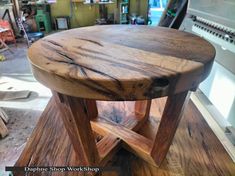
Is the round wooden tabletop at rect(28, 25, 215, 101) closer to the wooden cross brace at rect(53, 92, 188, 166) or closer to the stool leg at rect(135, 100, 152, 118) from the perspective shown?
the wooden cross brace at rect(53, 92, 188, 166)

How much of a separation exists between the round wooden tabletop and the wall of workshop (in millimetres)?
3801

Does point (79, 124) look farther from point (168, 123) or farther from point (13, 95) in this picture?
point (13, 95)

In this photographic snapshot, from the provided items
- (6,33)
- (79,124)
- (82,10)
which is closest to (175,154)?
(79,124)

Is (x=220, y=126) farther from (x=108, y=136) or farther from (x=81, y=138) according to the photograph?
(x=81, y=138)

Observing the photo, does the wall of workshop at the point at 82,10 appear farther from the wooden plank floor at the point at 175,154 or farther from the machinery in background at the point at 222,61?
the wooden plank floor at the point at 175,154

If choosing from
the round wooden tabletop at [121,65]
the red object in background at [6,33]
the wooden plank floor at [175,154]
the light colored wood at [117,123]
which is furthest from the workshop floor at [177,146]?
the red object in background at [6,33]

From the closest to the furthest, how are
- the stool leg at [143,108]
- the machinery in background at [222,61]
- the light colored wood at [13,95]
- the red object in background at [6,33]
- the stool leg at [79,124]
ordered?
the stool leg at [79,124] → the machinery in background at [222,61] → the stool leg at [143,108] → the light colored wood at [13,95] → the red object in background at [6,33]

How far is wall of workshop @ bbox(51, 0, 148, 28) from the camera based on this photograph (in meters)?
4.40

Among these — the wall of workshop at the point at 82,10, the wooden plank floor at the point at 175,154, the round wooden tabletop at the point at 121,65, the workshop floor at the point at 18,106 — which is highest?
the round wooden tabletop at the point at 121,65

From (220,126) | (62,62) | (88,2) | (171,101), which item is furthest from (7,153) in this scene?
(88,2)

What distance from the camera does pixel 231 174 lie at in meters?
0.98

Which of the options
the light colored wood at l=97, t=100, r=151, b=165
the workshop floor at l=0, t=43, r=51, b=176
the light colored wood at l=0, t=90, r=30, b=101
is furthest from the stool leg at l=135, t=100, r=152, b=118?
the light colored wood at l=0, t=90, r=30, b=101

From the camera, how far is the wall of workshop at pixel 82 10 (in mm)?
4402

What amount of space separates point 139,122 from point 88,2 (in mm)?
3573
